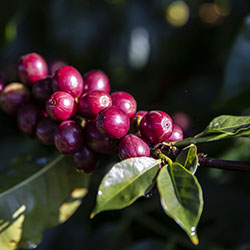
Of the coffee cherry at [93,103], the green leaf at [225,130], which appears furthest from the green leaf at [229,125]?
the coffee cherry at [93,103]

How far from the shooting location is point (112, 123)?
39.9 inches

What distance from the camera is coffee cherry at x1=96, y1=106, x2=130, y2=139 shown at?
102 centimetres

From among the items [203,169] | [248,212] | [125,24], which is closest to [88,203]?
[203,169]

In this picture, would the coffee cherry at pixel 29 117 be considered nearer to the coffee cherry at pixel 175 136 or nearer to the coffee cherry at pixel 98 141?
the coffee cherry at pixel 98 141

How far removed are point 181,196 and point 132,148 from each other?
0.21 meters

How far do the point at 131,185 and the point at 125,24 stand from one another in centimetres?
192

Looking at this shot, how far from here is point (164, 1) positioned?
6.78ft

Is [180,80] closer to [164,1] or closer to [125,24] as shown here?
[125,24]

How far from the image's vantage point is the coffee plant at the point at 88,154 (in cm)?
90

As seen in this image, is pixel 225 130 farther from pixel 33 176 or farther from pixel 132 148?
pixel 33 176

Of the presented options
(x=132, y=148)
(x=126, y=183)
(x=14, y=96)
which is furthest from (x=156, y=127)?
(x=14, y=96)

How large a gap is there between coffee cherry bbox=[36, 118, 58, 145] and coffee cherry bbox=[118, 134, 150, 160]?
283mm

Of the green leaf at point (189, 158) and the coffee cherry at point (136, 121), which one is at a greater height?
the coffee cherry at point (136, 121)

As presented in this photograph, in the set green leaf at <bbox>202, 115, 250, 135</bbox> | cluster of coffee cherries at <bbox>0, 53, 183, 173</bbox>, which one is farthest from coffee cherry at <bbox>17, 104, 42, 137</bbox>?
green leaf at <bbox>202, 115, 250, 135</bbox>
